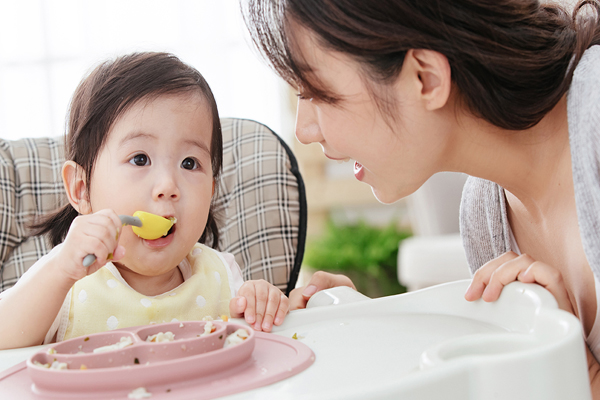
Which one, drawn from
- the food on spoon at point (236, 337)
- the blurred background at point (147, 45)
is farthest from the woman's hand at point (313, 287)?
the blurred background at point (147, 45)

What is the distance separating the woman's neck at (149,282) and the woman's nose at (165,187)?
0.18 meters

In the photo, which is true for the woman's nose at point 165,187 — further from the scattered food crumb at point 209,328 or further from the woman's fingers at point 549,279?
the woman's fingers at point 549,279

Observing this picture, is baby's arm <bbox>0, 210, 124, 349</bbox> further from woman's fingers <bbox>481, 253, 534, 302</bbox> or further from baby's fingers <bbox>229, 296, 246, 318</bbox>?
woman's fingers <bbox>481, 253, 534, 302</bbox>

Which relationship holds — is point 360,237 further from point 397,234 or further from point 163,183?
point 163,183

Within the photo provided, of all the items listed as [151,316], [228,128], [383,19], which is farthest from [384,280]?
[383,19]

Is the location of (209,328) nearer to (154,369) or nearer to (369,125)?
(154,369)

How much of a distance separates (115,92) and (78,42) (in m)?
2.62

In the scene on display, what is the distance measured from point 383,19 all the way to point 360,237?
2.86 m

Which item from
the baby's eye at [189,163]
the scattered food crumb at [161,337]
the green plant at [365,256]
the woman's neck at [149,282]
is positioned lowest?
the green plant at [365,256]

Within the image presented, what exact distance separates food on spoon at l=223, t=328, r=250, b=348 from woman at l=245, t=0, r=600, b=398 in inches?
12.8

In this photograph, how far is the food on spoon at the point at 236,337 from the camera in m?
0.59

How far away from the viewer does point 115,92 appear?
3.11 ft

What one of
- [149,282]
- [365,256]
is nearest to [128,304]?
[149,282]

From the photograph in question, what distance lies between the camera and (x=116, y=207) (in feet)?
2.97
